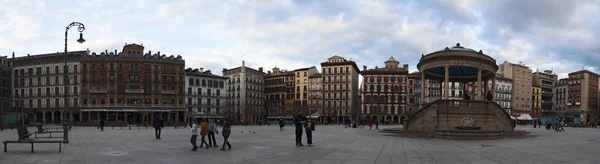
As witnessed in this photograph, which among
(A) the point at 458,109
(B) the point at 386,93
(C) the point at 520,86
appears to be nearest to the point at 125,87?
(B) the point at 386,93

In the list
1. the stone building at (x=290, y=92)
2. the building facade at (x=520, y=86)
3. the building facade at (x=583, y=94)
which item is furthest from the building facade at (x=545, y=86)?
the stone building at (x=290, y=92)

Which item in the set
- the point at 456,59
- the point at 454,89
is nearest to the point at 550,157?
the point at 456,59

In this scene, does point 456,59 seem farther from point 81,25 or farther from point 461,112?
point 81,25

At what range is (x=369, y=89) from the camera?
115m

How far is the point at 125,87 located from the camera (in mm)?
90375

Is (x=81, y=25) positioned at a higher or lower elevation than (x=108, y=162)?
higher

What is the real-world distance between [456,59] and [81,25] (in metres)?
26.8

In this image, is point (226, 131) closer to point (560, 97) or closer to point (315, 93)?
point (315, 93)

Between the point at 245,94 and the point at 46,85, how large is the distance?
48.2 m

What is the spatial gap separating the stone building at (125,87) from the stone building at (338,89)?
42031mm

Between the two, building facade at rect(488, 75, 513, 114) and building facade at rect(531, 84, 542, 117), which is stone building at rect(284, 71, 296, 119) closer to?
building facade at rect(488, 75, 513, 114)

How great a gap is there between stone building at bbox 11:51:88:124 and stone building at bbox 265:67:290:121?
5162cm

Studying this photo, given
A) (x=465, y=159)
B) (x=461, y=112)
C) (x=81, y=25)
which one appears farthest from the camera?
(x=461, y=112)

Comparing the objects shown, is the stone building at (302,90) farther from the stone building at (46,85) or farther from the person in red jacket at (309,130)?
the person in red jacket at (309,130)
